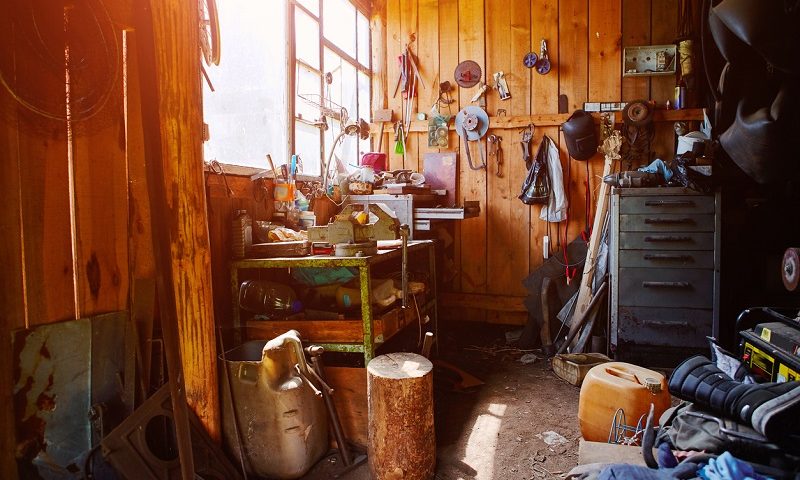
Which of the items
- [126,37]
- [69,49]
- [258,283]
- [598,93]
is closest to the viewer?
[69,49]

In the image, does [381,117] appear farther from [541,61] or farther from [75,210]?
[75,210]

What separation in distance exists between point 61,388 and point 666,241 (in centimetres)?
344

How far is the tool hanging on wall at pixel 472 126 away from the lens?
467 cm

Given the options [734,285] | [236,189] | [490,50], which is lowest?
[734,285]

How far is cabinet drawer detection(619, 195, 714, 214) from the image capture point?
3.36 metres

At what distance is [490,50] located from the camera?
185 inches

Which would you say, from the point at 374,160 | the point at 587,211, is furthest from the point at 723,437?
the point at 374,160

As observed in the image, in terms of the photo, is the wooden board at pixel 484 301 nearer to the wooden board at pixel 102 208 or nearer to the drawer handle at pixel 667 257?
the drawer handle at pixel 667 257

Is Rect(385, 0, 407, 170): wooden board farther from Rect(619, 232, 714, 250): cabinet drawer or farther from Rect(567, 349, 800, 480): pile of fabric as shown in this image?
Rect(567, 349, 800, 480): pile of fabric

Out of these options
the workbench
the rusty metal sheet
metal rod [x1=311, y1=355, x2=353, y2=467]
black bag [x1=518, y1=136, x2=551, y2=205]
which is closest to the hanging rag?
black bag [x1=518, y1=136, x2=551, y2=205]

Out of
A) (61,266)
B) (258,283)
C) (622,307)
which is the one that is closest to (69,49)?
(61,266)

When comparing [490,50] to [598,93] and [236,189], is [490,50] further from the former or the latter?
[236,189]

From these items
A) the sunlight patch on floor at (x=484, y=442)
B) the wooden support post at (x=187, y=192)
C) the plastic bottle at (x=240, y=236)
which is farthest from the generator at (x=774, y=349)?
the plastic bottle at (x=240, y=236)

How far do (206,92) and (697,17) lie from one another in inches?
152
